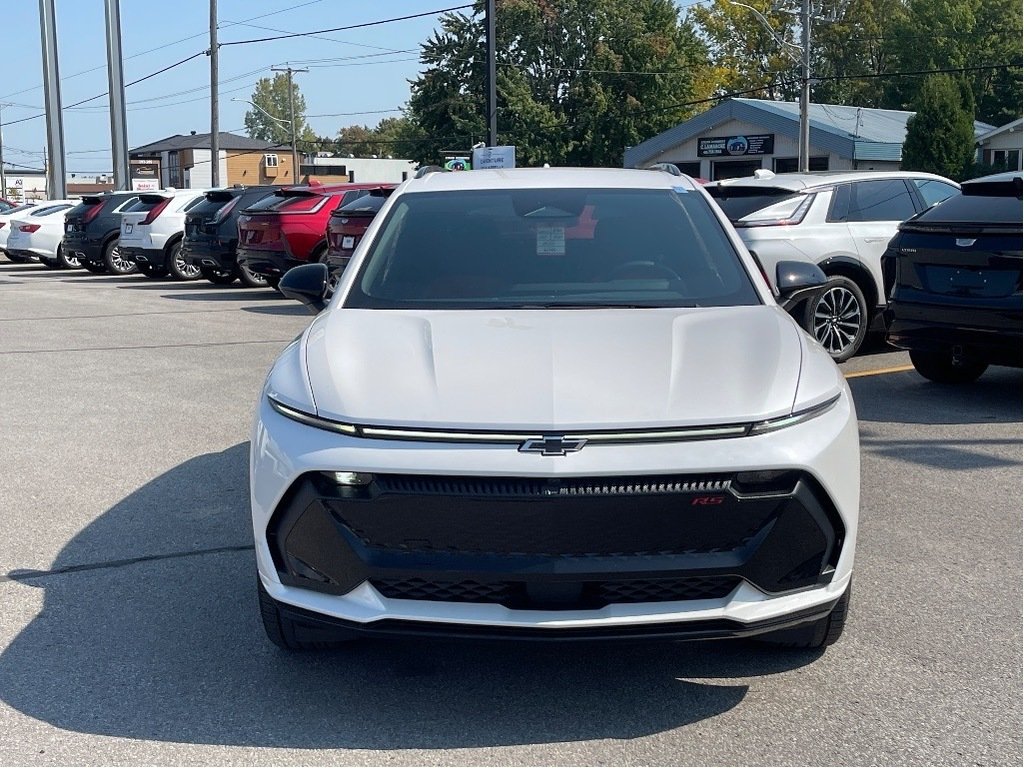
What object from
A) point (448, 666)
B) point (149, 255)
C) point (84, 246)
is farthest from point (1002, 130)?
point (448, 666)

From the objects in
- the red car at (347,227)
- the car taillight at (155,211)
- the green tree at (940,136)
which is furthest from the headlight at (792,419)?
the green tree at (940,136)

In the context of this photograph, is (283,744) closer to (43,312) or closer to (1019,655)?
(1019,655)

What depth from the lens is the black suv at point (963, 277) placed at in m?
7.75

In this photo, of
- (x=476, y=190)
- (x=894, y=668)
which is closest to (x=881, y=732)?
(x=894, y=668)

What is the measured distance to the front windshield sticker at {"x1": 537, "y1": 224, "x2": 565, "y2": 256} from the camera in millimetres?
4797

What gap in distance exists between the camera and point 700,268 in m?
4.68

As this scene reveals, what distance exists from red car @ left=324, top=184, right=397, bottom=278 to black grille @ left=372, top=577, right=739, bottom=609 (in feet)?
36.6

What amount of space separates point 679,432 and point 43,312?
14.4 metres

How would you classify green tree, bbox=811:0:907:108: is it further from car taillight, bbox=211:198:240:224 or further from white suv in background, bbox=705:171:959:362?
white suv in background, bbox=705:171:959:362

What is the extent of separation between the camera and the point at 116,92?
116 feet

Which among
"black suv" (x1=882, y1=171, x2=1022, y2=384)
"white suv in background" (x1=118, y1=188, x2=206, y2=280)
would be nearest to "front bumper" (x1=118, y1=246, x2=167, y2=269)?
"white suv in background" (x1=118, y1=188, x2=206, y2=280)

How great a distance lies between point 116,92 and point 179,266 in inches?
660

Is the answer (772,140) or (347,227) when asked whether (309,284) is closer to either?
(347,227)

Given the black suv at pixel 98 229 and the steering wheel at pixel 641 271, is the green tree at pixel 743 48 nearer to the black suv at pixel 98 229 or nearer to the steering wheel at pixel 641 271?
the black suv at pixel 98 229
